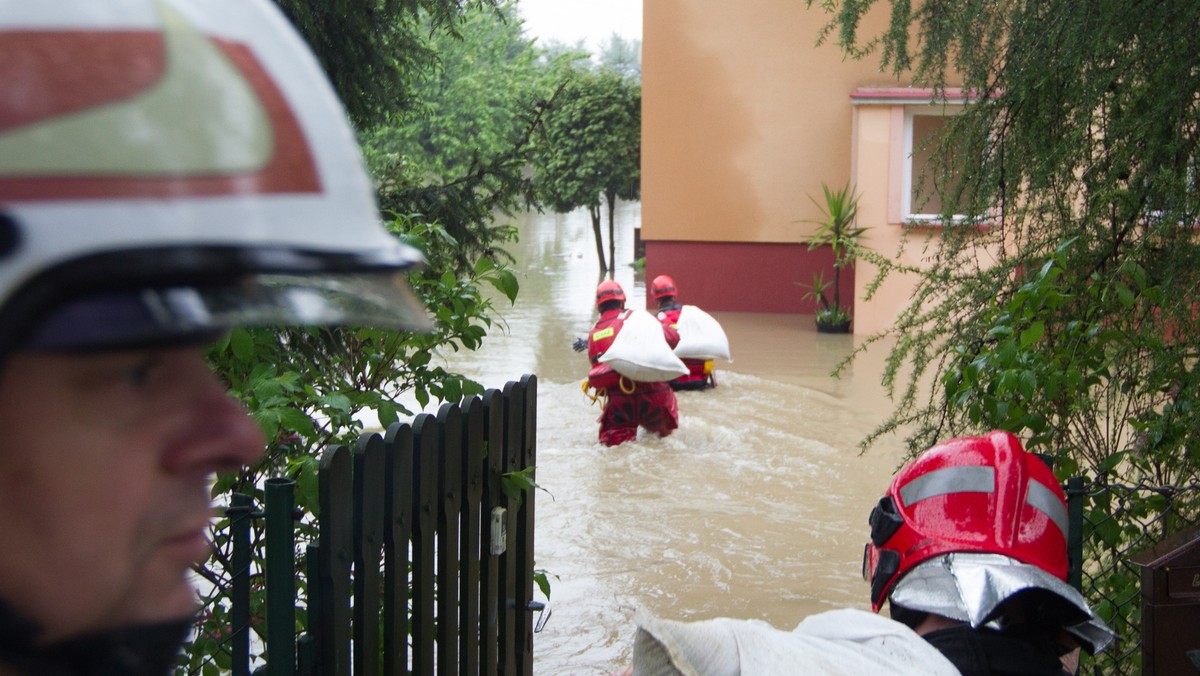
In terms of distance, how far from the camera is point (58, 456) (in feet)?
2.30

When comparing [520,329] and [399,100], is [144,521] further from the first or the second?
[520,329]

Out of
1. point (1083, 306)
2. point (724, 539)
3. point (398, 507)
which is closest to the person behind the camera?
point (398, 507)

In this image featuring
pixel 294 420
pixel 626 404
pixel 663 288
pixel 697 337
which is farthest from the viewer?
pixel 663 288

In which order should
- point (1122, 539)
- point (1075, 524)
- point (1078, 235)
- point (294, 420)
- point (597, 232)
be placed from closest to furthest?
point (294, 420), point (1075, 524), point (1122, 539), point (1078, 235), point (597, 232)

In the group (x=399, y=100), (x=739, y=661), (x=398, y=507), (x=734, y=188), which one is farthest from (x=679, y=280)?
(x=739, y=661)

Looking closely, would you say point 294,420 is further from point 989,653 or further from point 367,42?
Result: point 367,42

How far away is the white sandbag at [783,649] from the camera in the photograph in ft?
4.41

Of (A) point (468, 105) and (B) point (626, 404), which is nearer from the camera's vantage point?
(B) point (626, 404)

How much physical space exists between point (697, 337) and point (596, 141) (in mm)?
13894

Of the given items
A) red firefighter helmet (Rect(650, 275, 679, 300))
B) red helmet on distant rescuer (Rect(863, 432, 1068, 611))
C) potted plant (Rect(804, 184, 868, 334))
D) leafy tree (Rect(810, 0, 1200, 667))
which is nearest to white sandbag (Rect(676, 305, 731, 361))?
red firefighter helmet (Rect(650, 275, 679, 300))

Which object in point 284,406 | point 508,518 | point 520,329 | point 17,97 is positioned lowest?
point 520,329

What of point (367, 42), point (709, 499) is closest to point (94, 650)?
point (367, 42)

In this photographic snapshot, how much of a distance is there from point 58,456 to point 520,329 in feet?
57.8

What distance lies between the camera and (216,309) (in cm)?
75
